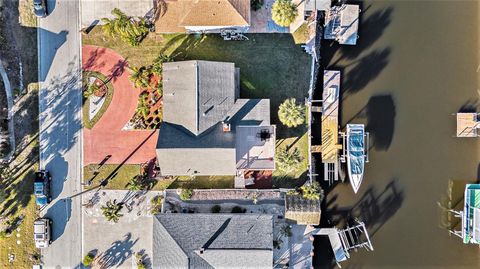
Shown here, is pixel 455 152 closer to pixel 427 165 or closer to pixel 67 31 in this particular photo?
pixel 427 165

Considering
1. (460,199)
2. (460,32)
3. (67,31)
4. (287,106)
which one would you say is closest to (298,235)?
(287,106)

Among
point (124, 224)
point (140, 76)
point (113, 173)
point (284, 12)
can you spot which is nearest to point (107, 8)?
point (140, 76)

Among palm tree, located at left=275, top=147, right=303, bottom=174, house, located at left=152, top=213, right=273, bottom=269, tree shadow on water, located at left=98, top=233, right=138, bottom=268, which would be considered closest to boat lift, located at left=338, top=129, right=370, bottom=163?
palm tree, located at left=275, top=147, right=303, bottom=174

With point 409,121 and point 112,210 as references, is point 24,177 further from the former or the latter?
point 409,121

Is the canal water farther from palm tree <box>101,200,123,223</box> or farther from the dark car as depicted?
the dark car

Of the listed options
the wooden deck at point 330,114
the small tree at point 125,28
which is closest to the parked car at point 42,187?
the small tree at point 125,28
